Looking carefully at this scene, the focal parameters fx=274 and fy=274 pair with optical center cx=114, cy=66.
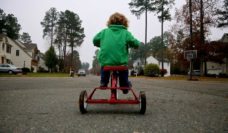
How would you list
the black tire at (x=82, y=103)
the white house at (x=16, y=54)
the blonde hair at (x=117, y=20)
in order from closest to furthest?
the black tire at (x=82, y=103)
the blonde hair at (x=117, y=20)
the white house at (x=16, y=54)

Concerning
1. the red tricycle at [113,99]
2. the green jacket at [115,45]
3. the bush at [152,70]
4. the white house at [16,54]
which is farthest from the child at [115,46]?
the white house at [16,54]

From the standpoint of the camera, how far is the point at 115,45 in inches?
196

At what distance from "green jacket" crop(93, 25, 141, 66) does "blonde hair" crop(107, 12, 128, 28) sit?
0.16 m

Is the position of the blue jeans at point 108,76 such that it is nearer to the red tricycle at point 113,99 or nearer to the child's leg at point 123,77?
the child's leg at point 123,77

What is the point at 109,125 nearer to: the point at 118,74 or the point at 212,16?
the point at 118,74

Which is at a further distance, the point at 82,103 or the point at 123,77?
the point at 123,77

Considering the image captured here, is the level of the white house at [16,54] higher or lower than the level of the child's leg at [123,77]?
higher

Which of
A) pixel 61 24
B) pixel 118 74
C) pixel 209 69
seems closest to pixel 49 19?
pixel 61 24

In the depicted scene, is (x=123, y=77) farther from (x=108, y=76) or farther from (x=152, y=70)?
(x=152, y=70)

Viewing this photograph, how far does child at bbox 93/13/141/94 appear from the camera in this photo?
4934mm

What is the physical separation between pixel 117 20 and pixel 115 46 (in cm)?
60

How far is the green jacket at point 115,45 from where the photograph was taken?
493 cm

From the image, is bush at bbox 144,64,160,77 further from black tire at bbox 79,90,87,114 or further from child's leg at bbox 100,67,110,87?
black tire at bbox 79,90,87,114

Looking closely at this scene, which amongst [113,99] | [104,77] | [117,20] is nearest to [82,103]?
[113,99]
